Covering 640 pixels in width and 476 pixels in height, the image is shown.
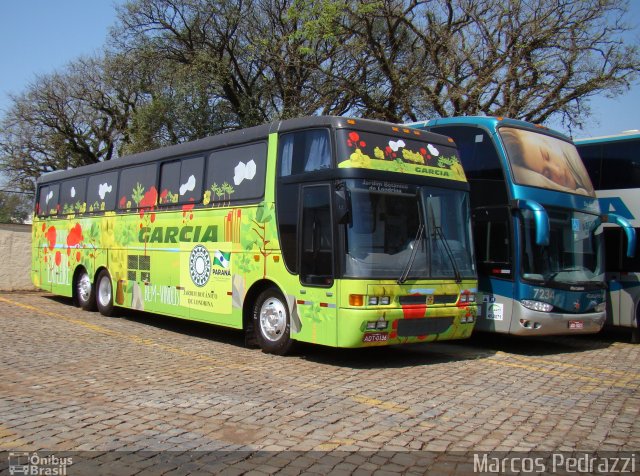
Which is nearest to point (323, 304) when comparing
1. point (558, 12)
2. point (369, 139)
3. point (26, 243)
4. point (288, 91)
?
point (369, 139)

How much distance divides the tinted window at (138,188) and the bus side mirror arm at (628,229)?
8.40 m

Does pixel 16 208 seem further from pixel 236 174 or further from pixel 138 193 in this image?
pixel 236 174

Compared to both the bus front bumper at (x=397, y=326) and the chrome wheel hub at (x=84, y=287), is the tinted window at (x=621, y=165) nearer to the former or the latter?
the bus front bumper at (x=397, y=326)

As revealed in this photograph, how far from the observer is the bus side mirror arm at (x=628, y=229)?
11.2 m

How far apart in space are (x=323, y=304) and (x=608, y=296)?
6505 mm

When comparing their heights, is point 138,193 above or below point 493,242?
above

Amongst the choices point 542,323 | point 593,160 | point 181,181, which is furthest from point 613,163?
point 181,181

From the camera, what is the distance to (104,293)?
563 inches

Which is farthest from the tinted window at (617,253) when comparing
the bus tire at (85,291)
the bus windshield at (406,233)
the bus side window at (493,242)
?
the bus tire at (85,291)

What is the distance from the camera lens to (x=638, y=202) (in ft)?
39.4

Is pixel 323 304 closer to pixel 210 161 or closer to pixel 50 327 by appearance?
pixel 210 161

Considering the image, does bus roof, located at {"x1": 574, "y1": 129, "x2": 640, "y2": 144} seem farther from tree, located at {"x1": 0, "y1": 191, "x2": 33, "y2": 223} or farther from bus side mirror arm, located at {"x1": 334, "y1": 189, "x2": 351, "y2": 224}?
tree, located at {"x1": 0, "y1": 191, "x2": 33, "y2": 223}

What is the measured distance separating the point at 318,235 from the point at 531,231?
12.5ft

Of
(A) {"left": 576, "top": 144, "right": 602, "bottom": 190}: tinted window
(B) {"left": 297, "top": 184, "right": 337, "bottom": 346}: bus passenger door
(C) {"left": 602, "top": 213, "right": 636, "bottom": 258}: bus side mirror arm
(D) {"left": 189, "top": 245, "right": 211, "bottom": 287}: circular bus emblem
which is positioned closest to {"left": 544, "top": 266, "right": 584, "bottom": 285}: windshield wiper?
(C) {"left": 602, "top": 213, "right": 636, "bottom": 258}: bus side mirror arm
